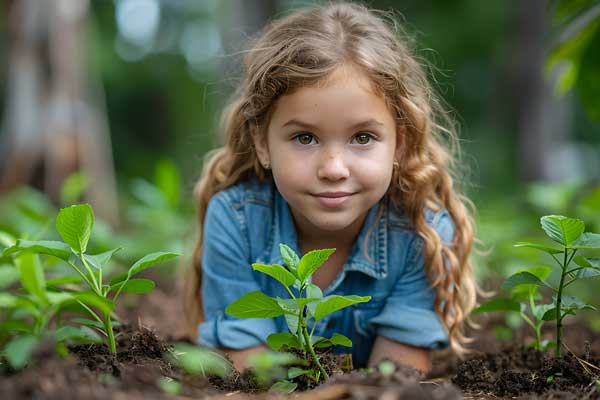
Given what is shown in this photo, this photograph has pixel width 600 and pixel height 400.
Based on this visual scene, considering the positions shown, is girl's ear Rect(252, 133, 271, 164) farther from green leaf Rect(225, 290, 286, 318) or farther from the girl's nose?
green leaf Rect(225, 290, 286, 318)

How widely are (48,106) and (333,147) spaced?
389 centimetres

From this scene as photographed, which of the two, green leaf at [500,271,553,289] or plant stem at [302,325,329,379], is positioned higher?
green leaf at [500,271,553,289]

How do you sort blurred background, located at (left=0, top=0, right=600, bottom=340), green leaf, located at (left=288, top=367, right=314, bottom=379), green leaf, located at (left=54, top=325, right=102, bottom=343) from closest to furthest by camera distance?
green leaf, located at (left=54, top=325, right=102, bottom=343)
green leaf, located at (left=288, top=367, right=314, bottom=379)
blurred background, located at (left=0, top=0, right=600, bottom=340)

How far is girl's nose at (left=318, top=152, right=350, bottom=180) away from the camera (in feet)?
5.52

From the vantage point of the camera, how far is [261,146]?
193 cm

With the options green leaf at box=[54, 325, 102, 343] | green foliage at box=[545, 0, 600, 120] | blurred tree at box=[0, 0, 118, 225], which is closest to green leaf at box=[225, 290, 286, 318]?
green leaf at box=[54, 325, 102, 343]

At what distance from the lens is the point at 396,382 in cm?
118

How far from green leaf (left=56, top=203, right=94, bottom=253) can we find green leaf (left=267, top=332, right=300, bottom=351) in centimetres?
45

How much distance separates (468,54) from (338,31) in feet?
33.8

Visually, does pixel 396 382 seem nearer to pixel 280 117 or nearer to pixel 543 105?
pixel 280 117

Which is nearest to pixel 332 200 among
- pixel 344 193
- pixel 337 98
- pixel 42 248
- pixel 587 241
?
pixel 344 193

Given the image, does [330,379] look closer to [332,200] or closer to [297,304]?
[297,304]

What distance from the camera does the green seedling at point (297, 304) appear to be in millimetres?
1333

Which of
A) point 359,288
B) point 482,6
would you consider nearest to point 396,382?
point 359,288
